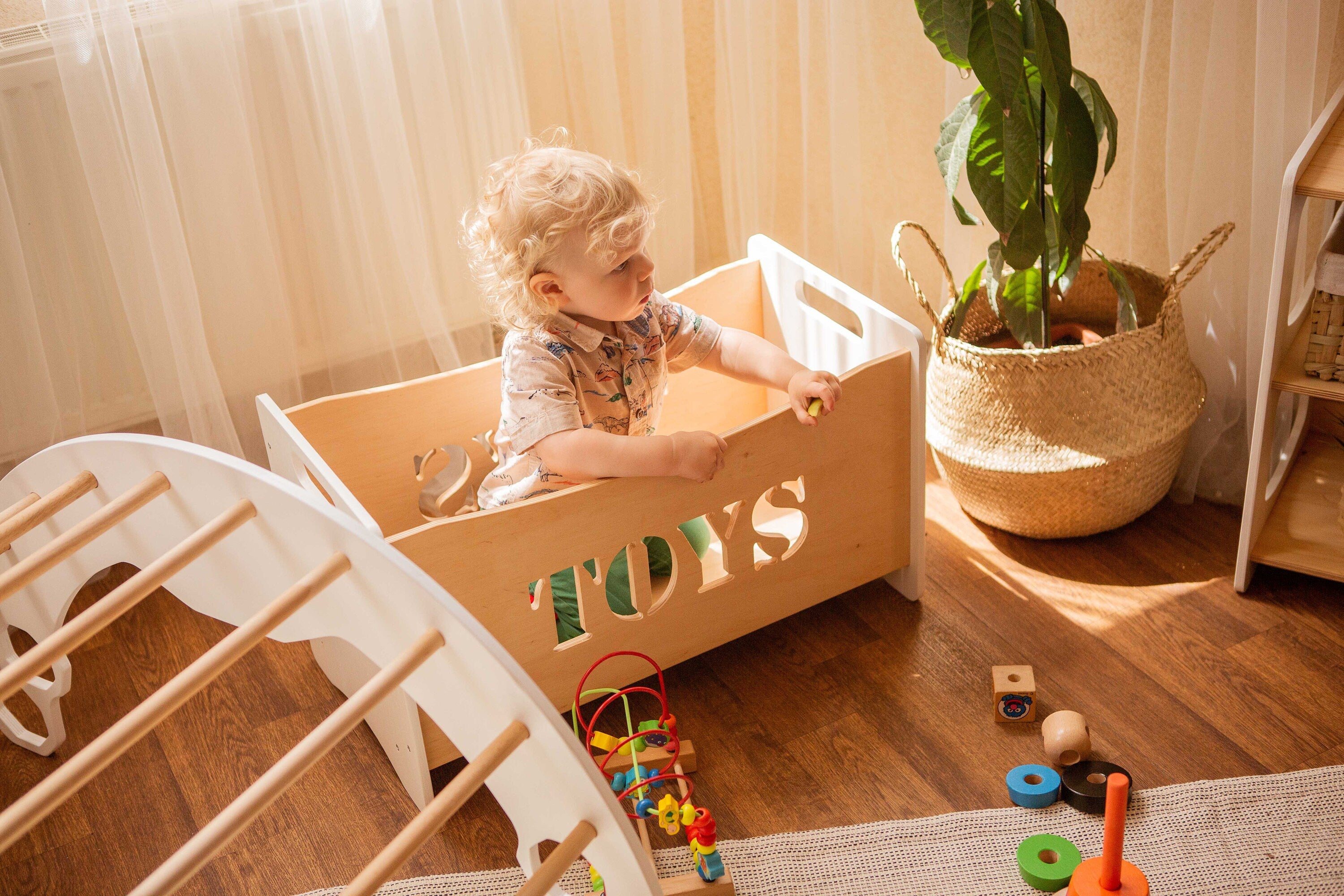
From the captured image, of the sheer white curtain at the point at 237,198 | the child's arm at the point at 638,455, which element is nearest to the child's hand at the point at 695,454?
the child's arm at the point at 638,455

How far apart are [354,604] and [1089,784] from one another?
80 cm

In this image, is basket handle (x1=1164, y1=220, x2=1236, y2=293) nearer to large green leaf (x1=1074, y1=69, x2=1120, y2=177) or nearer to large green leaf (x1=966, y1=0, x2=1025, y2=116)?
large green leaf (x1=1074, y1=69, x2=1120, y2=177)

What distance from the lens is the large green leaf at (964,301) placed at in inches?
63.7

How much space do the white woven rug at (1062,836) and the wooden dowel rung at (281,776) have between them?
45cm

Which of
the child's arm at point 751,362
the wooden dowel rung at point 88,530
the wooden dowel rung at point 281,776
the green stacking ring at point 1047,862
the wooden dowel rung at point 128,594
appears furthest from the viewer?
the child's arm at point 751,362

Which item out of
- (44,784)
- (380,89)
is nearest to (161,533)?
(44,784)

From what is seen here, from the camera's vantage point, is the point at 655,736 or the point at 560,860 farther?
the point at 655,736

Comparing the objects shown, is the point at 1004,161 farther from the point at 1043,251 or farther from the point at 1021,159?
the point at 1043,251

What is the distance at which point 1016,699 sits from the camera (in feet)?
4.43

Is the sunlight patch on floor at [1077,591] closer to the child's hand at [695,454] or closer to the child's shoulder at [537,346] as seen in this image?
the child's hand at [695,454]

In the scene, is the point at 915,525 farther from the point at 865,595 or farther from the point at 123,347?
the point at 123,347

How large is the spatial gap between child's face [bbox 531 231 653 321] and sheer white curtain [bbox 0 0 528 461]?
594mm

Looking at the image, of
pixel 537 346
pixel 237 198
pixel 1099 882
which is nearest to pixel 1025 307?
pixel 537 346

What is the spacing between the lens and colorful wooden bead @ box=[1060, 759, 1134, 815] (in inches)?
48.2
